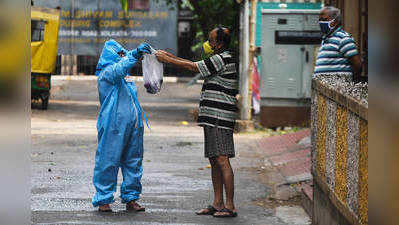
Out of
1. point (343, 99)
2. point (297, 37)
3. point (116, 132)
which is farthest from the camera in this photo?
point (297, 37)

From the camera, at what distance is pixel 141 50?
6.56 meters

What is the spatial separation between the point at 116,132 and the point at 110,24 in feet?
80.4

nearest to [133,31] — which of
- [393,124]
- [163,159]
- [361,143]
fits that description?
[163,159]

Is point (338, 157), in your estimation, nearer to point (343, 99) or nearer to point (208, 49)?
point (343, 99)

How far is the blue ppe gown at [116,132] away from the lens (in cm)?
667

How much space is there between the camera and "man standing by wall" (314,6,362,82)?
7293 mm

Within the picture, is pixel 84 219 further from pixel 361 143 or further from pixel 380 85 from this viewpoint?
pixel 380 85

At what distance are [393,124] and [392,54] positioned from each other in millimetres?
368

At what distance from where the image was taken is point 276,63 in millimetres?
15125

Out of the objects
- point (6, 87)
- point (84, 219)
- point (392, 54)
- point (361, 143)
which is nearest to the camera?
point (6, 87)

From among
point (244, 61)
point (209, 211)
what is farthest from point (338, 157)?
point (244, 61)

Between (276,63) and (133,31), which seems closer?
(276,63)

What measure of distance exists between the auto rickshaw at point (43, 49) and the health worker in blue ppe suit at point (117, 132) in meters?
12.6

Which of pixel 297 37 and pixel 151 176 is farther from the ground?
pixel 297 37
